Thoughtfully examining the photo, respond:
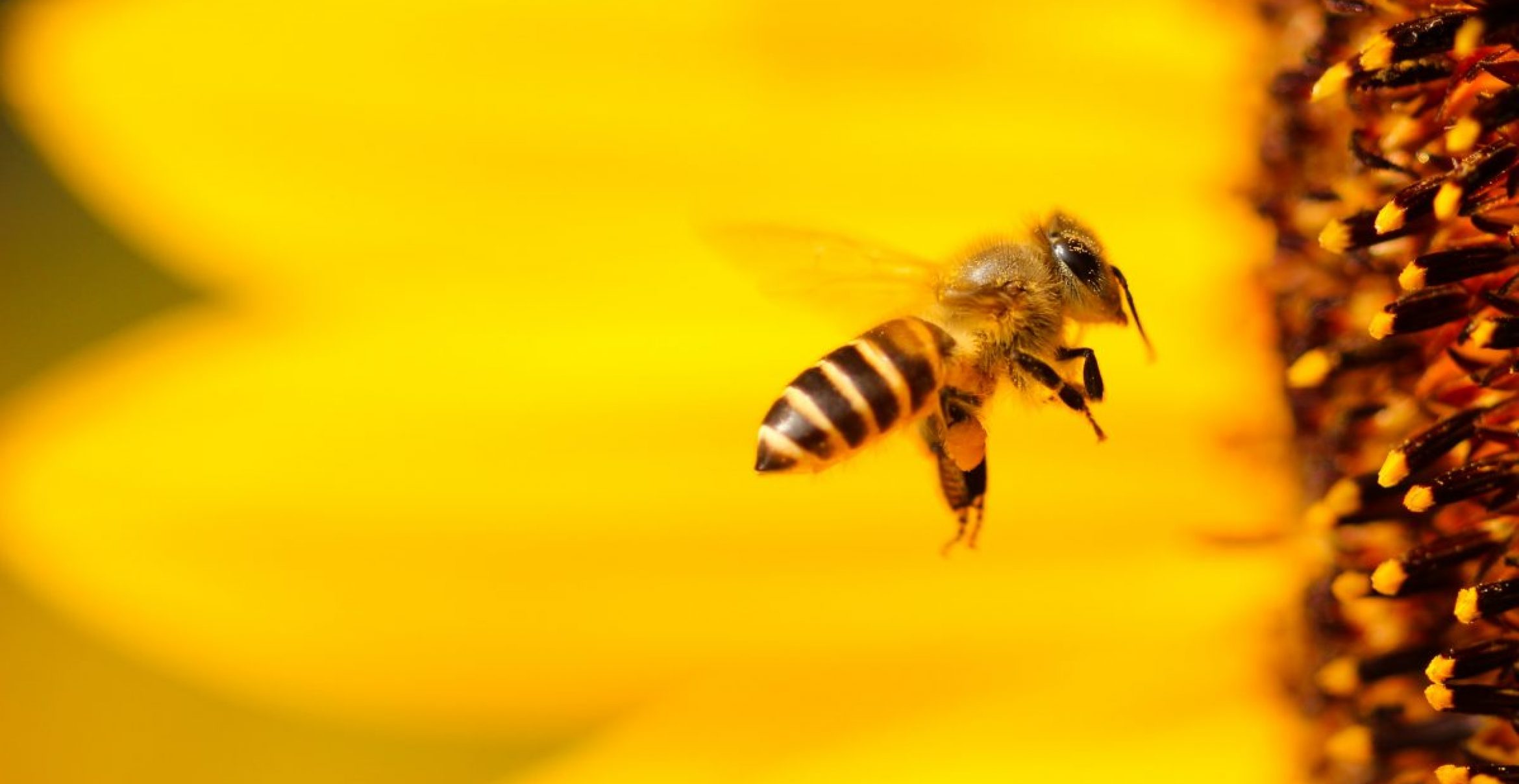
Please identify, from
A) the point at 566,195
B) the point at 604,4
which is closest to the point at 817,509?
the point at 566,195

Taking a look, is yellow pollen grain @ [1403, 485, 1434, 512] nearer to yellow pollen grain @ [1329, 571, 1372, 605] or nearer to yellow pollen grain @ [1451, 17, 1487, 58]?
yellow pollen grain @ [1329, 571, 1372, 605]

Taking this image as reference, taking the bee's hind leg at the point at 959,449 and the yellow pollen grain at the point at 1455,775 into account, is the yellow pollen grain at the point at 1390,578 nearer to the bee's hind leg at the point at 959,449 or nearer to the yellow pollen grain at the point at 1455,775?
the yellow pollen grain at the point at 1455,775

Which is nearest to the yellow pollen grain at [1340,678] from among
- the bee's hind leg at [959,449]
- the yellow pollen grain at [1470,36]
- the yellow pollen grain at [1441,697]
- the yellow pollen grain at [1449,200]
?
the yellow pollen grain at [1441,697]

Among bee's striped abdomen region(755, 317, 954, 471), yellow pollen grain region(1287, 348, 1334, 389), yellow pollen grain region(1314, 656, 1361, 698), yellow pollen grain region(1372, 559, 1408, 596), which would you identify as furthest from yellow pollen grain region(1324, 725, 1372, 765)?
bee's striped abdomen region(755, 317, 954, 471)

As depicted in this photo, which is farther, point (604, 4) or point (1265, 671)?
point (604, 4)

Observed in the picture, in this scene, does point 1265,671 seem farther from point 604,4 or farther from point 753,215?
point 604,4
